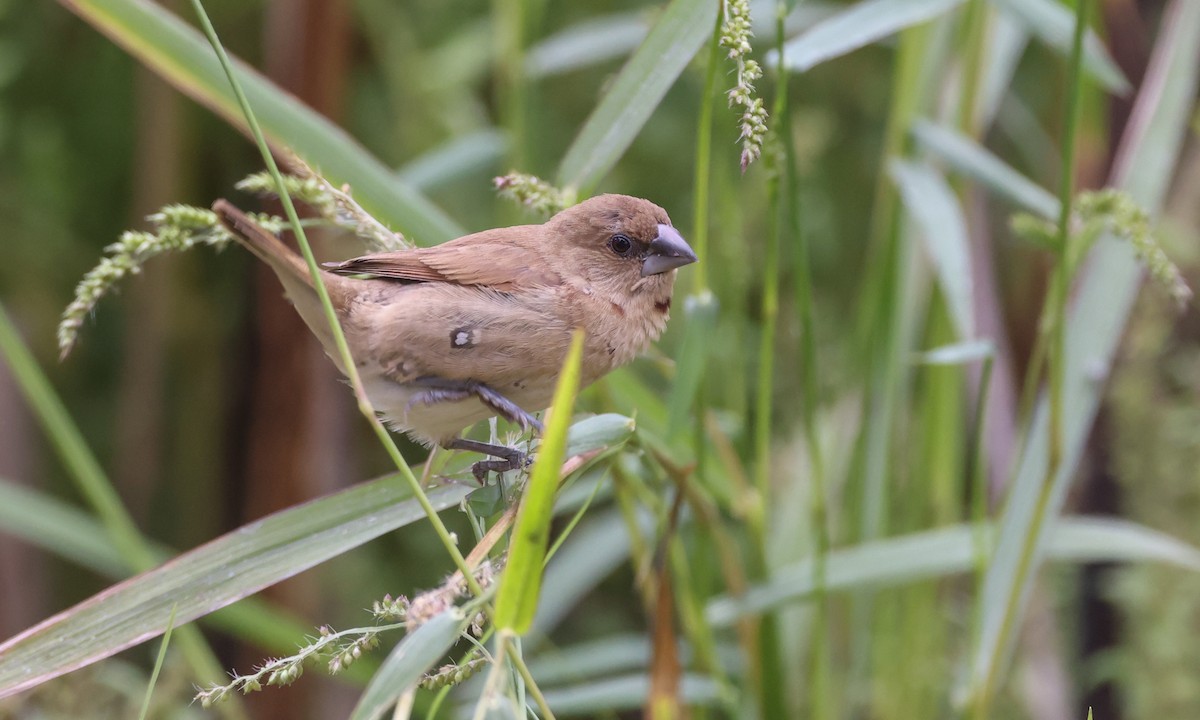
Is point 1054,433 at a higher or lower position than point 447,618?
higher

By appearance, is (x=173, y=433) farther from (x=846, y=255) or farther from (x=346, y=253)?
(x=846, y=255)

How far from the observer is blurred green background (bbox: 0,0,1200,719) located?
1968 mm

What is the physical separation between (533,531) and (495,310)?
1.72ft

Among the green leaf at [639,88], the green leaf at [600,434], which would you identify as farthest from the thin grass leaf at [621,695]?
the green leaf at [639,88]

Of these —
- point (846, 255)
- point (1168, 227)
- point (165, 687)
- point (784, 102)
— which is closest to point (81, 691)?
point (165, 687)

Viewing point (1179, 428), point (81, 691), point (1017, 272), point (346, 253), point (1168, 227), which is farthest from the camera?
point (1017, 272)

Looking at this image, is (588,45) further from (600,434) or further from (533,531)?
(533,531)

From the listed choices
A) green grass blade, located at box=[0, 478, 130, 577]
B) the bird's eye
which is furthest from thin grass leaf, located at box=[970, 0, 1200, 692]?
green grass blade, located at box=[0, 478, 130, 577]

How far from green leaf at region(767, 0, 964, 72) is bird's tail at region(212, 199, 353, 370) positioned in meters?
0.62

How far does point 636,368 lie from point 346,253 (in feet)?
2.74

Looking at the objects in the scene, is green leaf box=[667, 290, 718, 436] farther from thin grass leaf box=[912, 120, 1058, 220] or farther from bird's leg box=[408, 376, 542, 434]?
thin grass leaf box=[912, 120, 1058, 220]

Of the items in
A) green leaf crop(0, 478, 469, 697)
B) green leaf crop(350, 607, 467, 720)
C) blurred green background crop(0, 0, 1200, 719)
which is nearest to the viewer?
green leaf crop(350, 607, 467, 720)

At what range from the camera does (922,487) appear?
203cm

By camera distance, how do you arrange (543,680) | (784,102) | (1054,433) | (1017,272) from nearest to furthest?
1. (784,102)
2. (1054,433)
3. (543,680)
4. (1017,272)
